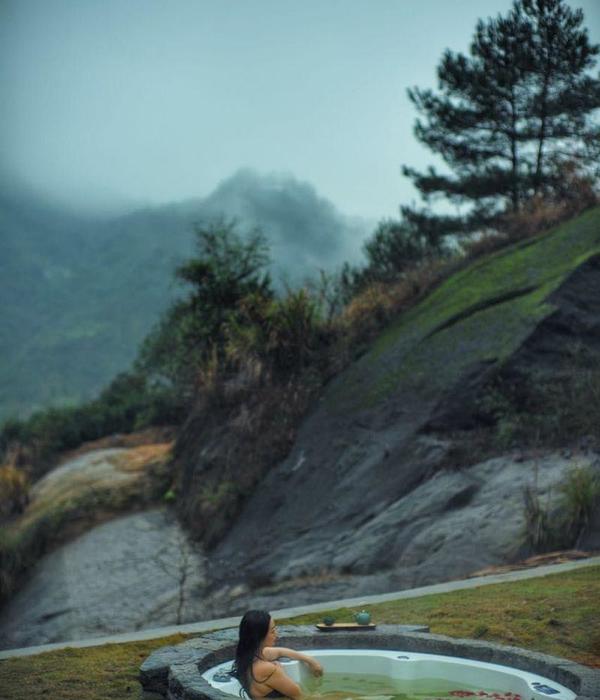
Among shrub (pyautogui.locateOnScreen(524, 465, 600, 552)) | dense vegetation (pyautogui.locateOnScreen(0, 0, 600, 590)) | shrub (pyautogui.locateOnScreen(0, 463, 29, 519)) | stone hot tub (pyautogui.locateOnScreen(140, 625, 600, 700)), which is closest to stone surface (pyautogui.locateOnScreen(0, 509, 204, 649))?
dense vegetation (pyautogui.locateOnScreen(0, 0, 600, 590))

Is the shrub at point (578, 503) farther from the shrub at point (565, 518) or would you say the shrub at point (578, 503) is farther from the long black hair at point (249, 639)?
the long black hair at point (249, 639)

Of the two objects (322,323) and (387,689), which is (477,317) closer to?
(322,323)

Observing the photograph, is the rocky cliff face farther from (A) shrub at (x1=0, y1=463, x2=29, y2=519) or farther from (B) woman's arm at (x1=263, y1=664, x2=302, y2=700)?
(B) woman's arm at (x1=263, y1=664, x2=302, y2=700)

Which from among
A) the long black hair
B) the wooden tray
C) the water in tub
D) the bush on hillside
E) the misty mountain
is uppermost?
the misty mountain

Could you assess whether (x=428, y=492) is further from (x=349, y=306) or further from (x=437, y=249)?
(x=437, y=249)

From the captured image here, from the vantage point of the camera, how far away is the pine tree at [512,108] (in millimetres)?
20125

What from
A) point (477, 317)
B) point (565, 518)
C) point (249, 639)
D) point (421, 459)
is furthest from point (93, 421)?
point (249, 639)

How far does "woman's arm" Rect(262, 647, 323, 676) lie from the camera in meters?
5.85

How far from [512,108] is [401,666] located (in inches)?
650

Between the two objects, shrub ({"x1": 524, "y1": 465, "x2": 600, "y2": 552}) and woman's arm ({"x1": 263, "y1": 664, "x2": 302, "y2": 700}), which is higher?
shrub ({"x1": 524, "y1": 465, "x2": 600, "y2": 552})

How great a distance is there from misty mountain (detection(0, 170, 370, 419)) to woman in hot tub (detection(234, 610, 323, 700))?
2609 inches

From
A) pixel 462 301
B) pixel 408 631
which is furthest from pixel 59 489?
pixel 408 631

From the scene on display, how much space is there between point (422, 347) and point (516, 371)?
83.6 inches

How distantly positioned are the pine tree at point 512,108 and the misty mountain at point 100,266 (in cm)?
5046
